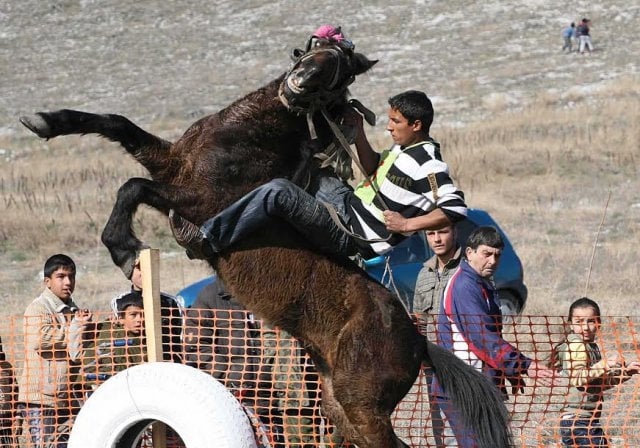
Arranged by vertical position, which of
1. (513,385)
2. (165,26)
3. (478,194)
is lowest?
(513,385)

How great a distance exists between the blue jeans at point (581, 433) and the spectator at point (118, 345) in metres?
2.56

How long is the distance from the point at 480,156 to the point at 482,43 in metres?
17.1

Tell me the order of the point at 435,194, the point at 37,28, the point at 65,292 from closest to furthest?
the point at 435,194 < the point at 65,292 < the point at 37,28

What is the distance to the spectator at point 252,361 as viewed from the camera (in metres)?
6.29

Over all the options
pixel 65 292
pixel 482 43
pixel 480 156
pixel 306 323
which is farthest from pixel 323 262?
pixel 482 43

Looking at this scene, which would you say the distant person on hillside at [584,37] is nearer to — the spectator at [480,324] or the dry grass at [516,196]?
the dry grass at [516,196]

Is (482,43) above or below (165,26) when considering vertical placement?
below

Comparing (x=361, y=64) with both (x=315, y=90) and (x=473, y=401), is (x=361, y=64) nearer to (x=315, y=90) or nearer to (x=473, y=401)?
(x=315, y=90)

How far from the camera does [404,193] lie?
5.44 m

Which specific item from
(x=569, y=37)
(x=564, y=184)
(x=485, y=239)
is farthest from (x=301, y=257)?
(x=569, y=37)

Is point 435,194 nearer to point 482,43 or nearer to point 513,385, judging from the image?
point 513,385

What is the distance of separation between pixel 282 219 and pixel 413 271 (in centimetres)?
433

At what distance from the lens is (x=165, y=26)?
43.9 metres

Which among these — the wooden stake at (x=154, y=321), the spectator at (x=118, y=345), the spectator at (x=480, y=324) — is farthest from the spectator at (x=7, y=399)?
the spectator at (x=480, y=324)
